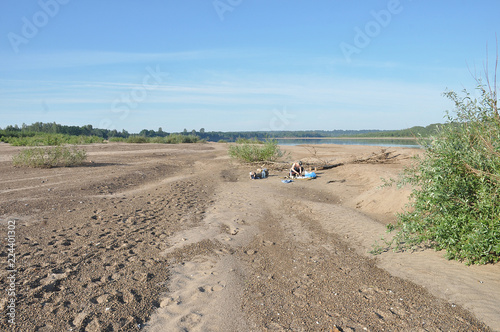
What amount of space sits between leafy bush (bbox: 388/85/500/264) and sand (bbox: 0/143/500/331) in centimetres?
32

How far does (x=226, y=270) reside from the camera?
4.75 metres

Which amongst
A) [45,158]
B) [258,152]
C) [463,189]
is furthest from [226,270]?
[45,158]

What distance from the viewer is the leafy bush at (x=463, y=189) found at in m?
4.27

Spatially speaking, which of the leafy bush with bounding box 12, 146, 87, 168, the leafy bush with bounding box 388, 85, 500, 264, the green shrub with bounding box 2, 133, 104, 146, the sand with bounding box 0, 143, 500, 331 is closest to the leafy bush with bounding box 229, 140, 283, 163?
the sand with bounding box 0, 143, 500, 331

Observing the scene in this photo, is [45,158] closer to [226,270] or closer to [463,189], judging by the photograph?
[226,270]

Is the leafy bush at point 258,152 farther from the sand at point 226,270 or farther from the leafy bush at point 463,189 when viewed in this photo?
the leafy bush at point 463,189

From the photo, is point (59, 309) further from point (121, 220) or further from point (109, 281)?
point (121, 220)

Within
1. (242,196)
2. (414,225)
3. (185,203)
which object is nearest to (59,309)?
(414,225)

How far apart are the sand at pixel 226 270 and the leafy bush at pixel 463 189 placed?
0.32m

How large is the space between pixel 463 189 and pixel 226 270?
340cm

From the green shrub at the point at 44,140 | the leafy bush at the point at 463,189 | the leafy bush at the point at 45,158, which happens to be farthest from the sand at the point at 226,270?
the green shrub at the point at 44,140

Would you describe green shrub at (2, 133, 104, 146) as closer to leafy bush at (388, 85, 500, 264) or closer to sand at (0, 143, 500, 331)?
sand at (0, 143, 500, 331)

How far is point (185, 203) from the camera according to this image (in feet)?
29.0

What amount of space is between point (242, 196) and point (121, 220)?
12.1 feet
